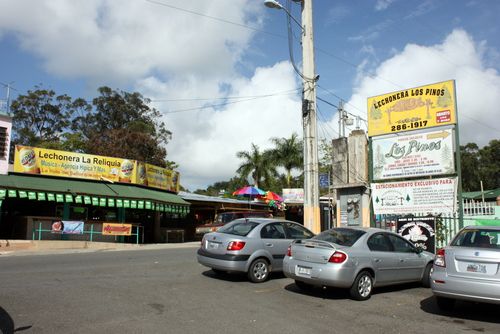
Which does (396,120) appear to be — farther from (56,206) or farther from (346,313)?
(56,206)

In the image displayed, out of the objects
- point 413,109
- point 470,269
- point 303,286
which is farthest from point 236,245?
point 413,109

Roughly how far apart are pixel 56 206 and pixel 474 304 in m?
22.5

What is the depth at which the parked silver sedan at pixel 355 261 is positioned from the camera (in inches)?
332

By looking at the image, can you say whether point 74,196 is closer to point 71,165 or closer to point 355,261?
point 71,165

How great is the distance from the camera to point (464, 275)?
724cm

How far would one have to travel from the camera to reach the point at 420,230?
46.2 ft

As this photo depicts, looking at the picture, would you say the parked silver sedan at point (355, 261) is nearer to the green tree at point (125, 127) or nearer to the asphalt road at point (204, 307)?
the asphalt road at point (204, 307)

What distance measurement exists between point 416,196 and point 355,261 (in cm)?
662

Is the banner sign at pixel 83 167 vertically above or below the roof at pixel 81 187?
above

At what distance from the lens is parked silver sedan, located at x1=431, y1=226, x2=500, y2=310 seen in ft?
22.8

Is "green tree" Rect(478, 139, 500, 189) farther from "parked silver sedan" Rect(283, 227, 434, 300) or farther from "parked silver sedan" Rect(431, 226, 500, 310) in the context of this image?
"parked silver sedan" Rect(431, 226, 500, 310)

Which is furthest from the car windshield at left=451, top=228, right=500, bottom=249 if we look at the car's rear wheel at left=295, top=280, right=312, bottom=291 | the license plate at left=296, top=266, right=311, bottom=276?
the car's rear wheel at left=295, top=280, right=312, bottom=291

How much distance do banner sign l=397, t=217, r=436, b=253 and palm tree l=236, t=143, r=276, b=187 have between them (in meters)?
35.4

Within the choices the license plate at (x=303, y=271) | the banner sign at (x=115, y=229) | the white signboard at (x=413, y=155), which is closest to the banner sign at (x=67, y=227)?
the banner sign at (x=115, y=229)
